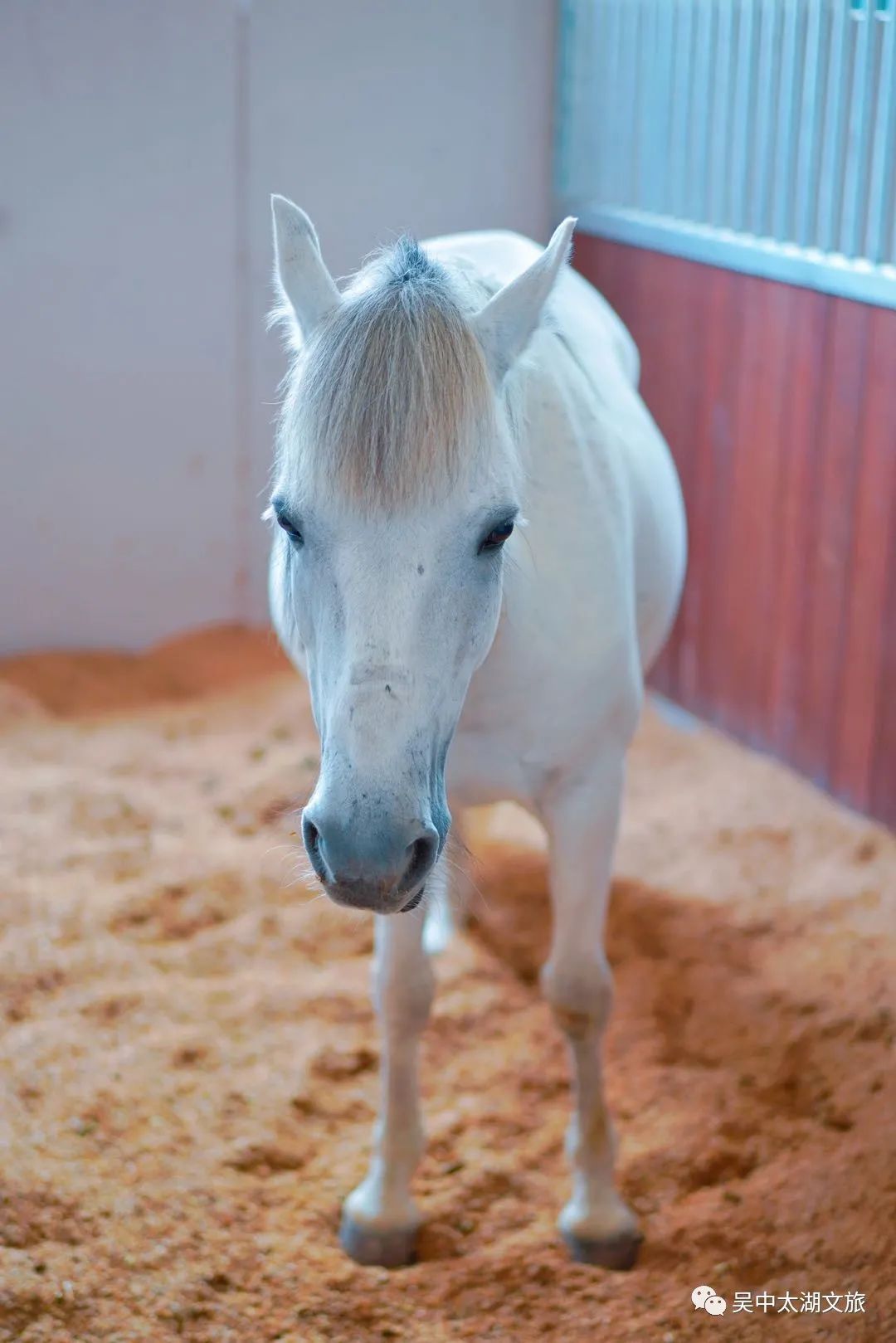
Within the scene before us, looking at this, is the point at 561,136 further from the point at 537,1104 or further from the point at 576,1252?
the point at 576,1252

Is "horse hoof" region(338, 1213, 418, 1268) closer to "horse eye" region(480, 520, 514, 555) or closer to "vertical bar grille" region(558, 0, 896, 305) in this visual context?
"horse eye" region(480, 520, 514, 555)

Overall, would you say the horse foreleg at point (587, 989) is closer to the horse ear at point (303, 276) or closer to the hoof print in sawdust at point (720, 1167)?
the hoof print in sawdust at point (720, 1167)

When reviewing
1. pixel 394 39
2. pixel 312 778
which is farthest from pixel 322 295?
pixel 394 39

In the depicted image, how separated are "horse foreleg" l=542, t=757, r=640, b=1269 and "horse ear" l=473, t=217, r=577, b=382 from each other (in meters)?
0.72

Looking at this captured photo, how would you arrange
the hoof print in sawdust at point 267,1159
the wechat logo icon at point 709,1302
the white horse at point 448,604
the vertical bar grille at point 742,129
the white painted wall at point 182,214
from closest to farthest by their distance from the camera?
the white horse at point 448,604, the wechat logo icon at point 709,1302, the hoof print in sawdust at point 267,1159, the vertical bar grille at point 742,129, the white painted wall at point 182,214

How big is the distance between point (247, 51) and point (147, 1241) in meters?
3.42

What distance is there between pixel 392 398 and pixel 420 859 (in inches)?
20.3

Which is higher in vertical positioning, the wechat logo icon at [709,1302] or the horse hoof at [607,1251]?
the wechat logo icon at [709,1302]

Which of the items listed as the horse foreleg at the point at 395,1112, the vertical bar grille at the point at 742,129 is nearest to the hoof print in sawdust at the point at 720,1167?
the horse foreleg at the point at 395,1112

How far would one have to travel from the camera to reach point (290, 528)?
1665 mm

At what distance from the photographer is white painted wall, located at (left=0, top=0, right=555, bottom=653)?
4129 mm

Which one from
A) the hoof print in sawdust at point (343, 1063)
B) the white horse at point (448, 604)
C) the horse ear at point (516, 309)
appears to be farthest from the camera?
the hoof print in sawdust at point (343, 1063)

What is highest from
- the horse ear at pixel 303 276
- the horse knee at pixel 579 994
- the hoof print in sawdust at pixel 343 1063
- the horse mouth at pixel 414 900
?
the horse ear at pixel 303 276

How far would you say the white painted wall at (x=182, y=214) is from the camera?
413 centimetres
